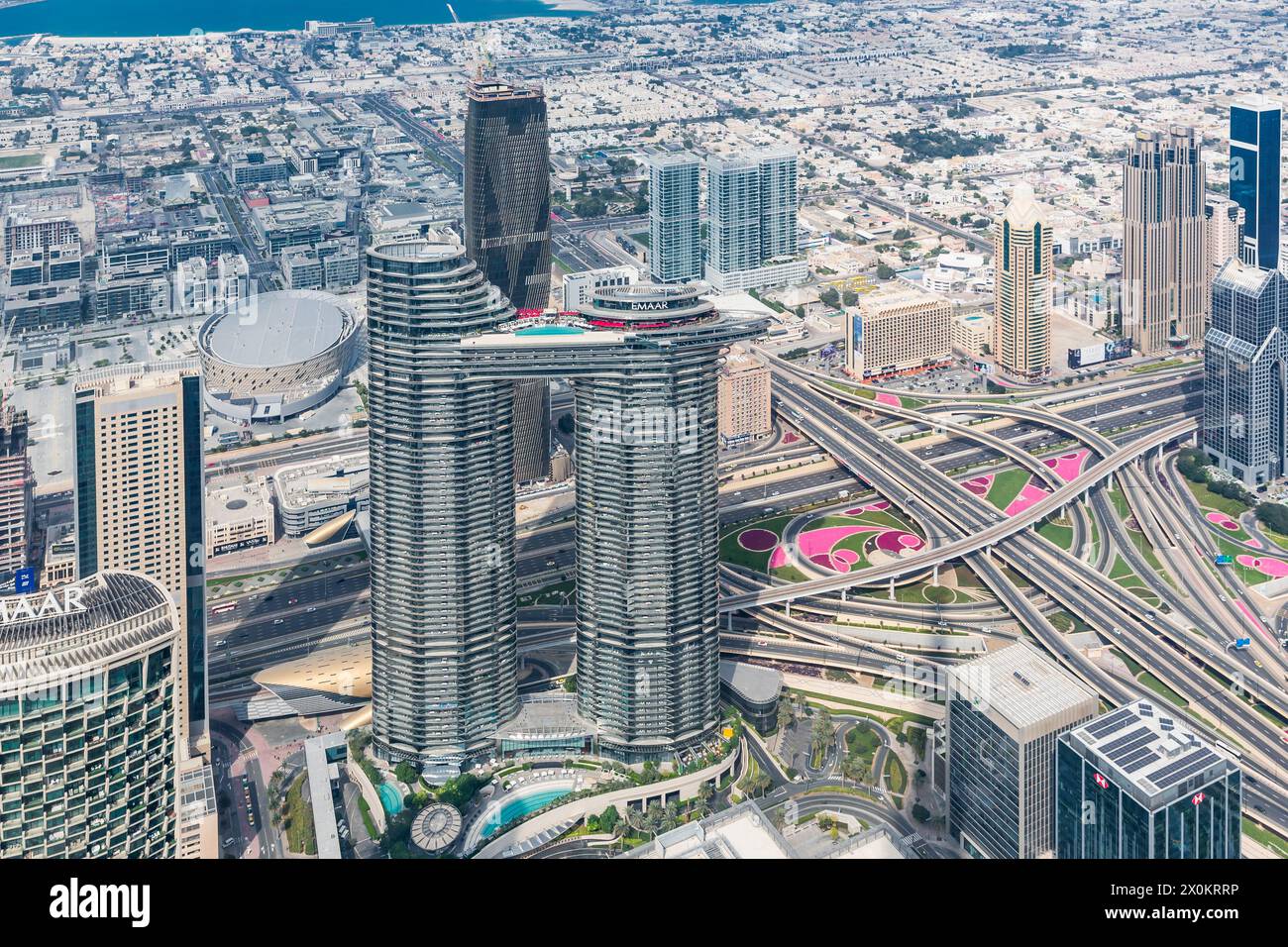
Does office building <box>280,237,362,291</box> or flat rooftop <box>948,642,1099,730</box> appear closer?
flat rooftop <box>948,642,1099,730</box>

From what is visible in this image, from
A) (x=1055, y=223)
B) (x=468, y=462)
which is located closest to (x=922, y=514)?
(x=468, y=462)

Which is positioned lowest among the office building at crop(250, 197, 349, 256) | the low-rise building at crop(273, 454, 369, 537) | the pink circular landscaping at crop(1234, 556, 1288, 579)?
the pink circular landscaping at crop(1234, 556, 1288, 579)

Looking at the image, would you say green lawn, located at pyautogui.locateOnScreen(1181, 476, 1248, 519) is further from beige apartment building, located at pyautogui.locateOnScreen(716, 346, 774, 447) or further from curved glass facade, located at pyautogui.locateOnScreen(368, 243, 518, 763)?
curved glass facade, located at pyautogui.locateOnScreen(368, 243, 518, 763)

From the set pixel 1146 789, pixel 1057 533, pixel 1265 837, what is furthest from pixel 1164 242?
pixel 1146 789

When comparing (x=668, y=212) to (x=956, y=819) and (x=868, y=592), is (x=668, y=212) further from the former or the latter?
(x=956, y=819)

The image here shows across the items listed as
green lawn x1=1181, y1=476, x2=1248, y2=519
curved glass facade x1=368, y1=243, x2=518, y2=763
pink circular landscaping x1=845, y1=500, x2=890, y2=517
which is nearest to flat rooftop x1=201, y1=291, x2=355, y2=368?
pink circular landscaping x1=845, y1=500, x2=890, y2=517

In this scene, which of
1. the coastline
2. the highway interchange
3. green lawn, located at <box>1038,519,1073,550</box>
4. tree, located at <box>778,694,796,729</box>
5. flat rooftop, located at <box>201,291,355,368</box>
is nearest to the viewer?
tree, located at <box>778,694,796,729</box>
